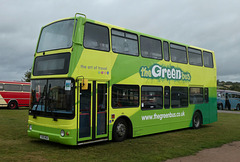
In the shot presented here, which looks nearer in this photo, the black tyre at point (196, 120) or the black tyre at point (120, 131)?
the black tyre at point (120, 131)

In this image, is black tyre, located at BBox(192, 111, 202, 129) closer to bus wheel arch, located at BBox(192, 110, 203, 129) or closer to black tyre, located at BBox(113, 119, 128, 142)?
bus wheel arch, located at BBox(192, 110, 203, 129)

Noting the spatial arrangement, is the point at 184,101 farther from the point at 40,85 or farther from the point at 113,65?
the point at 40,85

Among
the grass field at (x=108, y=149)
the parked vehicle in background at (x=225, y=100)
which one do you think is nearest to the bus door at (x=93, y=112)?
the grass field at (x=108, y=149)

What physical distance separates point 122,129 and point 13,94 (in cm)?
2241

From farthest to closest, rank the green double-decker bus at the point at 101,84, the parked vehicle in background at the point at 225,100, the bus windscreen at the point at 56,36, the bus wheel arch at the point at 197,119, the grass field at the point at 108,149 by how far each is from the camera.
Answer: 1. the parked vehicle in background at the point at 225,100
2. the bus wheel arch at the point at 197,119
3. the bus windscreen at the point at 56,36
4. the green double-decker bus at the point at 101,84
5. the grass field at the point at 108,149

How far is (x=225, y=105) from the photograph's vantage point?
39.4m

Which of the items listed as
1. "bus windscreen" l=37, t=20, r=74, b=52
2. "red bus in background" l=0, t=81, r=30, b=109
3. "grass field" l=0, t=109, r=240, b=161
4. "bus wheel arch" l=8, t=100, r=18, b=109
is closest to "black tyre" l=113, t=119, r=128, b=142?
"grass field" l=0, t=109, r=240, b=161

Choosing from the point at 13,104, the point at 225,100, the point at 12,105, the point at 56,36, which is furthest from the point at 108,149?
the point at 225,100

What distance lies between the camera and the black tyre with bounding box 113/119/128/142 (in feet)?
33.2

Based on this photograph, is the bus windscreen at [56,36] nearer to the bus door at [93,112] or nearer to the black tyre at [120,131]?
the bus door at [93,112]

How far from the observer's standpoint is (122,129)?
411 inches

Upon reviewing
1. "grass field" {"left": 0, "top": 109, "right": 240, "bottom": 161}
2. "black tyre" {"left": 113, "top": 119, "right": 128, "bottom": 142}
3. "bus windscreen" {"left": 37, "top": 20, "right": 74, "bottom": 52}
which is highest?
"bus windscreen" {"left": 37, "top": 20, "right": 74, "bottom": 52}

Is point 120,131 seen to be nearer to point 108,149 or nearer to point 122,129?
point 122,129

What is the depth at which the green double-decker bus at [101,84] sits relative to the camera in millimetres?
8656
